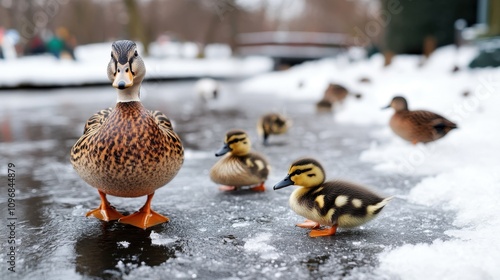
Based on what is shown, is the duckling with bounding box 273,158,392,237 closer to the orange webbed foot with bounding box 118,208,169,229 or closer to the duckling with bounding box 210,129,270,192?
the orange webbed foot with bounding box 118,208,169,229

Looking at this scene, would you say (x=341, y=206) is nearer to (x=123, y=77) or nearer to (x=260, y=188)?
(x=260, y=188)

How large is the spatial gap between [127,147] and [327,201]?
49.6 inches

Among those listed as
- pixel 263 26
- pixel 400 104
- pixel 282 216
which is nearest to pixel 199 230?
pixel 282 216

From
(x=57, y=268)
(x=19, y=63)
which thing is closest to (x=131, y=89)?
(x=57, y=268)

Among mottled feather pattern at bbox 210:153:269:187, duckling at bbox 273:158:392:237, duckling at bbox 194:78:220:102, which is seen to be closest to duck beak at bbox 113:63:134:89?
duckling at bbox 273:158:392:237

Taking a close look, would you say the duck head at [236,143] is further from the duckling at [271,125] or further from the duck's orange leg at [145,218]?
the duckling at [271,125]

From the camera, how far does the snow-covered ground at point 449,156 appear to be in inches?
106

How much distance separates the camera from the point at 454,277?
→ 98.3 inches

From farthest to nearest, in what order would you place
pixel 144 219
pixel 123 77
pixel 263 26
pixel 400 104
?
pixel 263 26, pixel 400 104, pixel 144 219, pixel 123 77

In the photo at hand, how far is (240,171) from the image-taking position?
14.2 feet

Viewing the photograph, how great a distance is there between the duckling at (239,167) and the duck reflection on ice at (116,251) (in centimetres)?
105

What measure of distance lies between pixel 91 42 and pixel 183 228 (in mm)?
48678

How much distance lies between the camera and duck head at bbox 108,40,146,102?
3.13 meters

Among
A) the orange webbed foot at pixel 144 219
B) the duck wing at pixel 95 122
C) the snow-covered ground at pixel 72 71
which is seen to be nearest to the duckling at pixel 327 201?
the orange webbed foot at pixel 144 219
